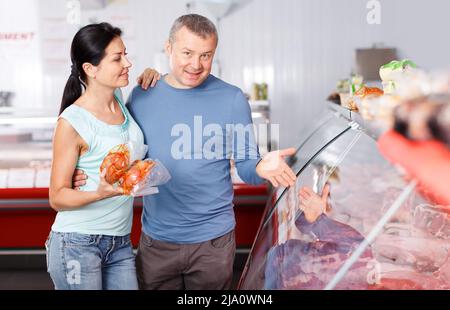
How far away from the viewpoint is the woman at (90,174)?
5.90 ft

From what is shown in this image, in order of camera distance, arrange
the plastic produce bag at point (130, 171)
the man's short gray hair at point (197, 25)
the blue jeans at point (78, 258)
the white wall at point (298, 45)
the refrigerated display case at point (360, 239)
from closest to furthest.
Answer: the refrigerated display case at point (360, 239) → the plastic produce bag at point (130, 171) → the blue jeans at point (78, 258) → the man's short gray hair at point (197, 25) → the white wall at point (298, 45)

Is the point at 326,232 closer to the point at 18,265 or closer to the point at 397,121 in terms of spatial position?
the point at 397,121

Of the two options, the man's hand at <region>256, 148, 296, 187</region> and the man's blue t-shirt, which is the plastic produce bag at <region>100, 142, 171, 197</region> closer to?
the man's blue t-shirt

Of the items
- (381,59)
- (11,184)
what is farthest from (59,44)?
(381,59)

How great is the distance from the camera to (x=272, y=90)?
286 inches

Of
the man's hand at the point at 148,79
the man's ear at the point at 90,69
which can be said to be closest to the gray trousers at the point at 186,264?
the man's hand at the point at 148,79

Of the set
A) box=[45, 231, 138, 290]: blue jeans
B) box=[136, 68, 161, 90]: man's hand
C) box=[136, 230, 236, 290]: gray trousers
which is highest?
box=[136, 68, 161, 90]: man's hand

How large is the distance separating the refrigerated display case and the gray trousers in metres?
0.16

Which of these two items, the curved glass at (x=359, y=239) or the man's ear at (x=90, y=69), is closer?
the curved glass at (x=359, y=239)

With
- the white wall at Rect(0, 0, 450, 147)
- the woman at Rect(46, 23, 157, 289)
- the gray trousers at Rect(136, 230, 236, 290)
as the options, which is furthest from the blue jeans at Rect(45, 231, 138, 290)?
the white wall at Rect(0, 0, 450, 147)

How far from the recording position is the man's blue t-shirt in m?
2.13

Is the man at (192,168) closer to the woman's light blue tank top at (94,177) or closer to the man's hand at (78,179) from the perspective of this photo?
the woman's light blue tank top at (94,177)

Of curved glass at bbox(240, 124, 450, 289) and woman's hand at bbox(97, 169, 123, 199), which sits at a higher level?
woman's hand at bbox(97, 169, 123, 199)

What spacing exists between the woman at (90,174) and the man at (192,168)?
20 cm
